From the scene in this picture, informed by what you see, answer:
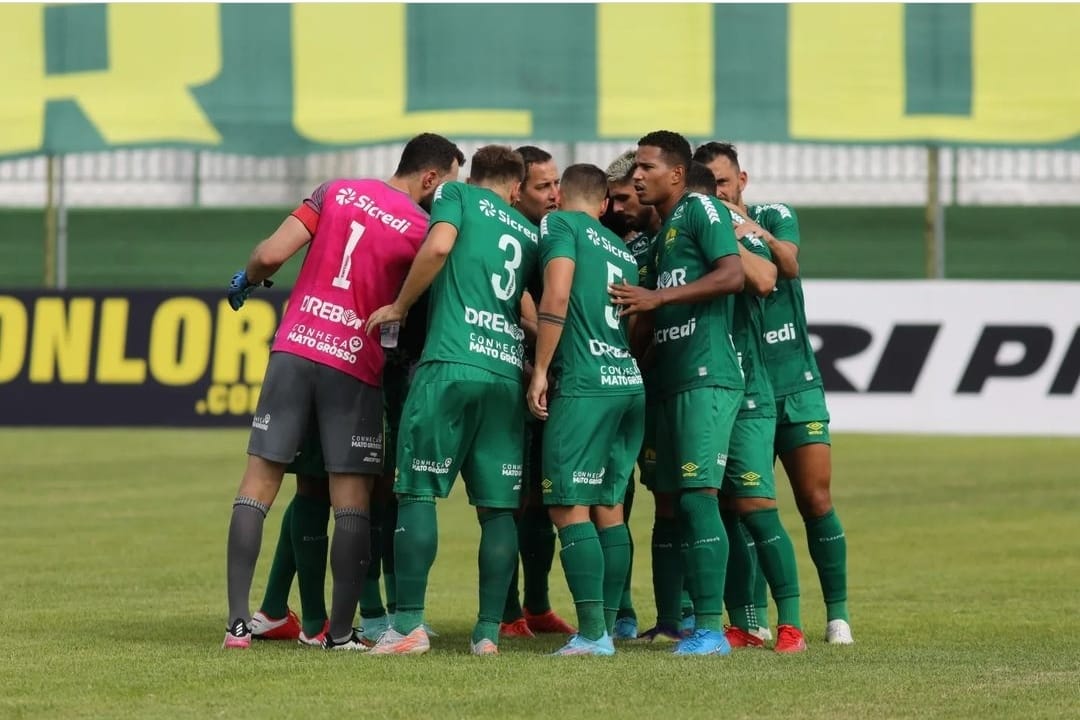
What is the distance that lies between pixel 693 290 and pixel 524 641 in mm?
1990

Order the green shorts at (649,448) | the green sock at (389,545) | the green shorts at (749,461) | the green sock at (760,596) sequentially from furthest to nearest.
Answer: the green sock at (389,545)
the green sock at (760,596)
the green shorts at (649,448)
the green shorts at (749,461)

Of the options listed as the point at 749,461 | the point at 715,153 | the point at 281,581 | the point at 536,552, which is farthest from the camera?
the point at 536,552

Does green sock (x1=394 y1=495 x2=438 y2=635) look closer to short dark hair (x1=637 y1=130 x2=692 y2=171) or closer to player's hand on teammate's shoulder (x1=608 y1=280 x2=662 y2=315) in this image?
player's hand on teammate's shoulder (x1=608 y1=280 x2=662 y2=315)

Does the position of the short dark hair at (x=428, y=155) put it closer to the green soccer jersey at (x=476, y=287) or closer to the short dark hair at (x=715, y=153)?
the green soccer jersey at (x=476, y=287)

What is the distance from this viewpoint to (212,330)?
21.4 m

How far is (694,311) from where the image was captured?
8.45 m

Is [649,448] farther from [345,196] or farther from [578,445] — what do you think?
[345,196]

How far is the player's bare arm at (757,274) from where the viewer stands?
845cm

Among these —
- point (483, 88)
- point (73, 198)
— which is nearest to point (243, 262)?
point (73, 198)

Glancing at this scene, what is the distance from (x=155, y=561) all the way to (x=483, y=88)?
12.2m

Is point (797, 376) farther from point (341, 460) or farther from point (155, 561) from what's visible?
point (155, 561)

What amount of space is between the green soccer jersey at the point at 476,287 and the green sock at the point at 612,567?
0.85m

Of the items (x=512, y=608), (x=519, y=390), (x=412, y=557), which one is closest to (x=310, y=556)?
(x=412, y=557)

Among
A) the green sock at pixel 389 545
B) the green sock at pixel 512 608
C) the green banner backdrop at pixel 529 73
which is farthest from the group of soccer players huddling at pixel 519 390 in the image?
the green banner backdrop at pixel 529 73
